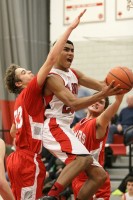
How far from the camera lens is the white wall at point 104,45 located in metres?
10.7

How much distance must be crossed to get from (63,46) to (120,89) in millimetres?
734

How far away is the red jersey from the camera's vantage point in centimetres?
447

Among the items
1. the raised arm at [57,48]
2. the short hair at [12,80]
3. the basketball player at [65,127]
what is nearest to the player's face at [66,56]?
the basketball player at [65,127]

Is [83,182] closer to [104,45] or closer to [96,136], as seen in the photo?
[96,136]

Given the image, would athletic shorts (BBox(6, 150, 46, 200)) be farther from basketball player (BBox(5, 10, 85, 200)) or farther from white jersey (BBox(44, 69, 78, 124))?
white jersey (BBox(44, 69, 78, 124))

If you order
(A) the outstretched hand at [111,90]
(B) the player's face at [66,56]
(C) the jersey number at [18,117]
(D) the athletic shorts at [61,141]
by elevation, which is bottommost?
(D) the athletic shorts at [61,141]

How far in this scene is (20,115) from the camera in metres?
4.57

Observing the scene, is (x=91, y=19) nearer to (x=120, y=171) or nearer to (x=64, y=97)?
(x=120, y=171)

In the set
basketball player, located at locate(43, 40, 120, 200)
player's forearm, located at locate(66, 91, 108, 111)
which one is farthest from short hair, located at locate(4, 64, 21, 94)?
player's forearm, located at locate(66, 91, 108, 111)

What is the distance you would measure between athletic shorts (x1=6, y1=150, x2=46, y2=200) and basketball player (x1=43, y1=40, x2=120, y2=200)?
260 millimetres

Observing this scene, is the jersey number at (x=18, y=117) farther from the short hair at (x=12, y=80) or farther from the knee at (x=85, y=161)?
the knee at (x=85, y=161)

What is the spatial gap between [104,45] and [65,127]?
6.70 m

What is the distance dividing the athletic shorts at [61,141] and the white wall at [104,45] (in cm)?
623

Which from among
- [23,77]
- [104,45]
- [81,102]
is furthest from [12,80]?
[104,45]
